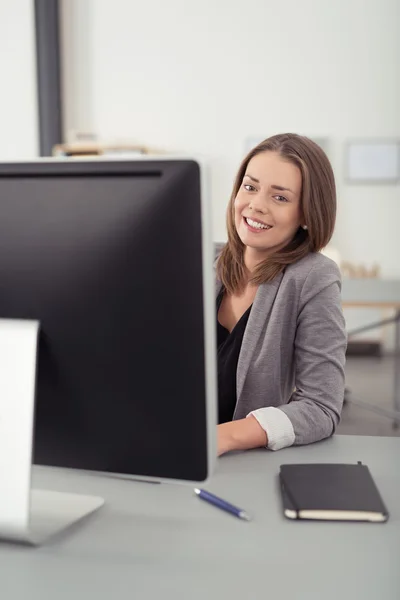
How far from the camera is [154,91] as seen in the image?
529 centimetres

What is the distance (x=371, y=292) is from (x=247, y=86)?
2661 millimetres

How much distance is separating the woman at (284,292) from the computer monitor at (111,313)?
0.49 m

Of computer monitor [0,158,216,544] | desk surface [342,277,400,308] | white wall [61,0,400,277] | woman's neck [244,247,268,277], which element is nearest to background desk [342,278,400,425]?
desk surface [342,277,400,308]

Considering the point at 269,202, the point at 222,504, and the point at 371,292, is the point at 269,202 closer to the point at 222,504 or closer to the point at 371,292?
the point at 222,504

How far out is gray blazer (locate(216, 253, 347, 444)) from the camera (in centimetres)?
122

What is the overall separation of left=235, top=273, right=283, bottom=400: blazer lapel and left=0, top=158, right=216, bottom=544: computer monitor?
60 cm

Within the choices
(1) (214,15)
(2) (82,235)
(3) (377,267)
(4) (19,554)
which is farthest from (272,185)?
(1) (214,15)

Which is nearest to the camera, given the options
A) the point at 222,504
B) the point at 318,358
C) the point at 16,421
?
the point at 16,421

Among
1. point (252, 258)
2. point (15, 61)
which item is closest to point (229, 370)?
point (252, 258)

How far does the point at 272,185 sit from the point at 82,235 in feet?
2.35

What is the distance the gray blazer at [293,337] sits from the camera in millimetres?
1219

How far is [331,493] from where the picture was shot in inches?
33.0

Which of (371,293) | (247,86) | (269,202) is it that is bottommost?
(371,293)

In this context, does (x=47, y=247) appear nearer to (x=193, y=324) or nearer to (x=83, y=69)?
(x=193, y=324)
